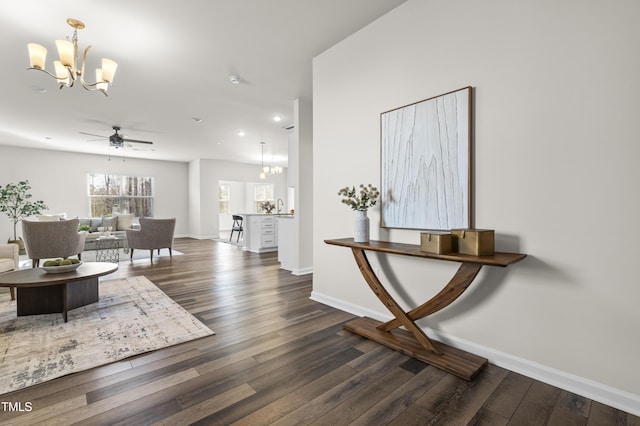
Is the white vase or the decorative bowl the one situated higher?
the white vase

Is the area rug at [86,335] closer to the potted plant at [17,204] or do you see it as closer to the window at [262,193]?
the potted plant at [17,204]

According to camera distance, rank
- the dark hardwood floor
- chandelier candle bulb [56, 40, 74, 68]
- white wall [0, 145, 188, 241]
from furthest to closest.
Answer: white wall [0, 145, 188, 241] → chandelier candle bulb [56, 40, 74, 68] → the dark hardwood floor

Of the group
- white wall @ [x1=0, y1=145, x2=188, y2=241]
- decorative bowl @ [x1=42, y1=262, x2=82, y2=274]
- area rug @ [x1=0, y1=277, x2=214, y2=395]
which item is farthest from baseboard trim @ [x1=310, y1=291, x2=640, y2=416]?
white wall @ [x1=0, y1=145, x2=188, y2=241]

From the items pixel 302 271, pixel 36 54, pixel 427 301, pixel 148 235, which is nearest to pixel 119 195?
pixel 148 235

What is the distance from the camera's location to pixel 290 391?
169 cm

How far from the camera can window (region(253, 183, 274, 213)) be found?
11953 millimetres

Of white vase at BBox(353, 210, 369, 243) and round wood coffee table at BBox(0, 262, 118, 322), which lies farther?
round wood coffee table at BBox(0, 262, 118, 322)

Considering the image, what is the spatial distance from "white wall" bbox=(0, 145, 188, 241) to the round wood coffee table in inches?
268

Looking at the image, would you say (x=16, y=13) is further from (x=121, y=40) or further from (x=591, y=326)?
(x=591, y=326)

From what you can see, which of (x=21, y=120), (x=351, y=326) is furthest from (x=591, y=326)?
(x=21, y=120)

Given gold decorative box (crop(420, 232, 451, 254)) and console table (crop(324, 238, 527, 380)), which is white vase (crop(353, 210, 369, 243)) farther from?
gold decorative box (crop(420, 232, 451, 254))

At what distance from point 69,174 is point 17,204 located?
154 cm

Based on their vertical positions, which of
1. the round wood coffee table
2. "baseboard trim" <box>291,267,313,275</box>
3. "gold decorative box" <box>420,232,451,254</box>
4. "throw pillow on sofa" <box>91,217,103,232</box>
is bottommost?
"baseboard trim" <box>291,267,313,275</box>

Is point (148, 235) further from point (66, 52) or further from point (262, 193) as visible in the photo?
point (262, 193)
